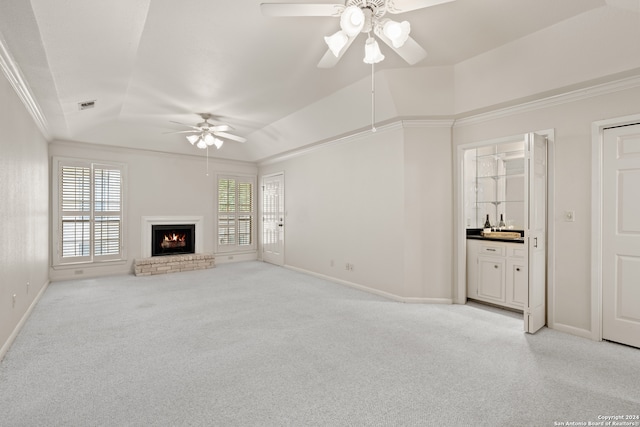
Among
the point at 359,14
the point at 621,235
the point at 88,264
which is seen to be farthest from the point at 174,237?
the point at 621,235

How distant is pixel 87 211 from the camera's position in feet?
19.5

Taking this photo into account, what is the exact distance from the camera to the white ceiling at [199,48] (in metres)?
2.28

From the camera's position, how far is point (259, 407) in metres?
2.04

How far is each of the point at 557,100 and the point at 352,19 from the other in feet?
9.01

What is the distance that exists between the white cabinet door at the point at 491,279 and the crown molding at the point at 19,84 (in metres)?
5.35

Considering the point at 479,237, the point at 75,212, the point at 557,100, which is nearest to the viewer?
the point at 557,100

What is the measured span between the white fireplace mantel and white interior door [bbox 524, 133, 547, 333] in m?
6.40

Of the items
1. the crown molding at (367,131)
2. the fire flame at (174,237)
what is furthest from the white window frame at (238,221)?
the crown molding at (367,131)

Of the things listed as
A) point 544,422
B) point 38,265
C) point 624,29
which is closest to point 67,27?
point 38,265

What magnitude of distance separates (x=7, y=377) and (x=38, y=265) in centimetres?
277

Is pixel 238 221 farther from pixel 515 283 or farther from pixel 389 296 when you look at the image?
pixel 515 283

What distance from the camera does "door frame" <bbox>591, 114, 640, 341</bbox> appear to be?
3.10 meters

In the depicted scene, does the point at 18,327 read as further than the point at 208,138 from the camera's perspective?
No

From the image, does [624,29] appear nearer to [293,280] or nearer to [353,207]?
[353,207]
